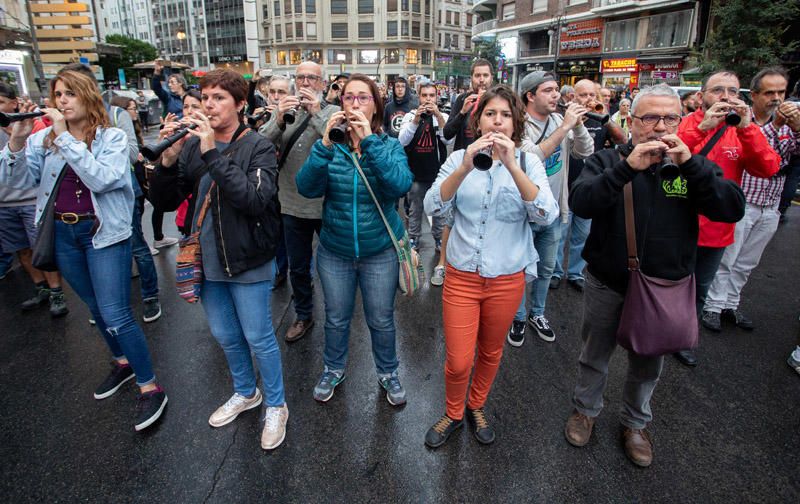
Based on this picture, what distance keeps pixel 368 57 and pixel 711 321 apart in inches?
2791

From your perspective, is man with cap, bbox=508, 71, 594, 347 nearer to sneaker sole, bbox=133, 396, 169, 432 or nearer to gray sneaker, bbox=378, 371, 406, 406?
gray sneaker, bbox=378, 371, 406, 406

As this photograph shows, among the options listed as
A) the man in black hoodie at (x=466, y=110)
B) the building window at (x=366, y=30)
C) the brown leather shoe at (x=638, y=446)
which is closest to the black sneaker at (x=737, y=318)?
the brown leather shoe at (x=638, y=446)

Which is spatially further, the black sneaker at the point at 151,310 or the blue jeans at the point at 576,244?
the blue jeans at the point at 576,244

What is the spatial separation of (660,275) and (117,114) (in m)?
4.17

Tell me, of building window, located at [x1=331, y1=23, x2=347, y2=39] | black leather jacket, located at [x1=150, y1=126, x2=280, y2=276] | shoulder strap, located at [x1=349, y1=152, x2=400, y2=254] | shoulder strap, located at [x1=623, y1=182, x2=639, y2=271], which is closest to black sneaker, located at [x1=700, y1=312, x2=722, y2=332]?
shoulder strap, located at [x1=623, y1=182, x2=639, y2=271]

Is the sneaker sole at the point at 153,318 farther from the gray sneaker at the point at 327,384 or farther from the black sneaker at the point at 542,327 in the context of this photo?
the black sneaker at the point at 542,327

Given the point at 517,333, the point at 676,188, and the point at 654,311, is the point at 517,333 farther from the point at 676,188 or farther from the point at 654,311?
the point at 676,188

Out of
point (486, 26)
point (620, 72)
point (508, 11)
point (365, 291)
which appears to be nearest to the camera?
point (365, 291)

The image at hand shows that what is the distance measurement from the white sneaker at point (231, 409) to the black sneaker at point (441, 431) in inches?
49.6

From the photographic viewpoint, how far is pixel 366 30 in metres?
66.2

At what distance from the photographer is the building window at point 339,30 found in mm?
66438

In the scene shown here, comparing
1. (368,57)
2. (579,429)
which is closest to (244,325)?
(579,429)

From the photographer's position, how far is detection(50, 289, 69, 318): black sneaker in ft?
14.3

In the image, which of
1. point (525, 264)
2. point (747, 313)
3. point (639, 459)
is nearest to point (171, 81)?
point (525, 264)
